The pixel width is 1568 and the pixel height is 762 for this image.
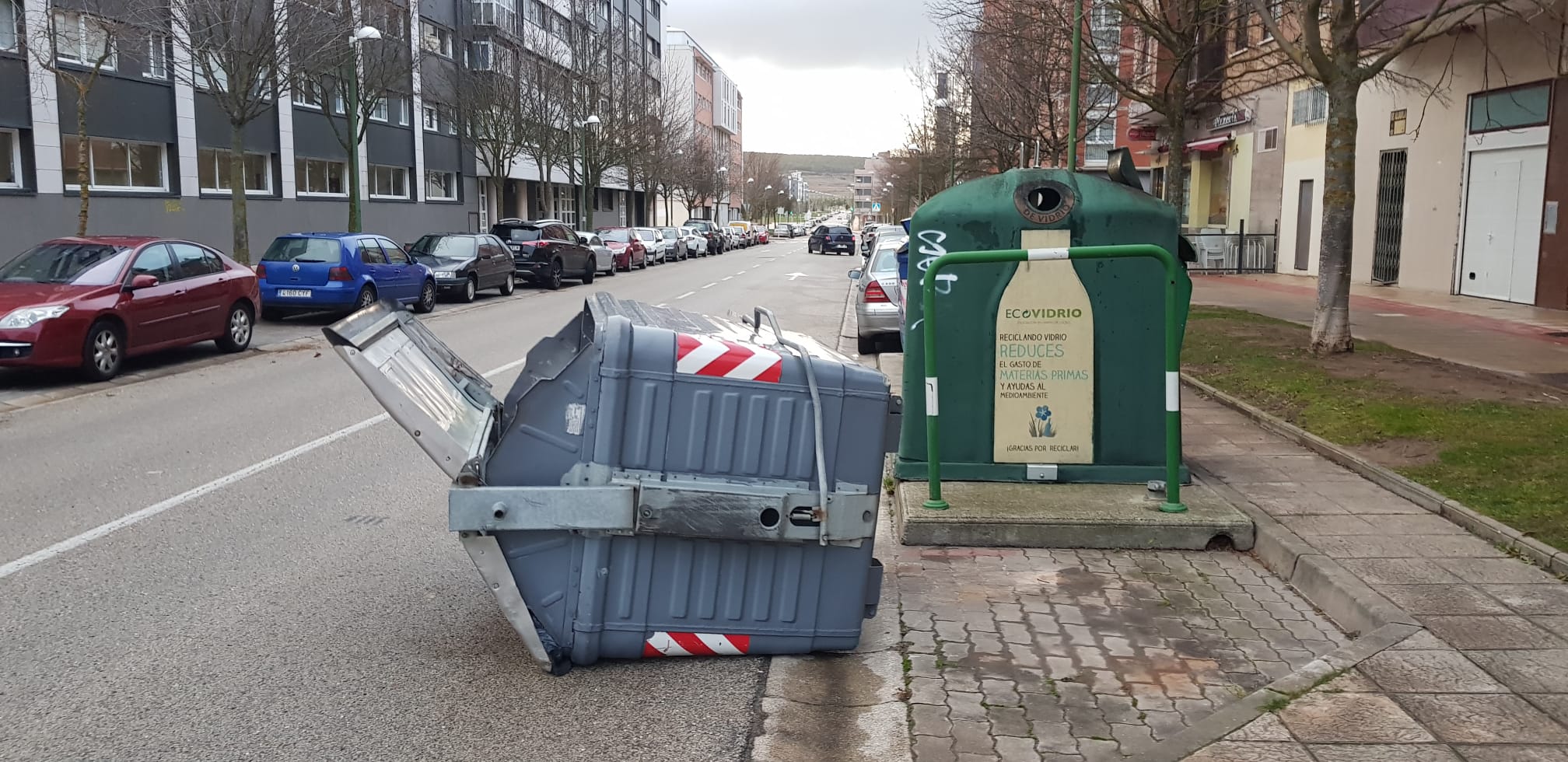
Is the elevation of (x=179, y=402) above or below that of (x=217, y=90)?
below

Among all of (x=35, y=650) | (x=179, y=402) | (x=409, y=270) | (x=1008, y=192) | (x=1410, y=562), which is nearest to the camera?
(x=35, y=650)

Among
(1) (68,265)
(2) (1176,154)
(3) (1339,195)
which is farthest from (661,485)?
(2) (1176,154)

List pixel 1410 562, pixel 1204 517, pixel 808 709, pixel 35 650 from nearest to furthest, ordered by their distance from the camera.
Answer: pixel 808 709, pixel 35 650, pixel 1410 562, pixel 1204 517

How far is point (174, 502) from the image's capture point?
22.7 ft

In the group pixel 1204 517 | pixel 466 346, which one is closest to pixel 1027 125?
pixel 466 346

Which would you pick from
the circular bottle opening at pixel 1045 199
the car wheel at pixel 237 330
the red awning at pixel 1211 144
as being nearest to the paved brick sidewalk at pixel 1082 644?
the circular bottle opening at pixel 1045 199

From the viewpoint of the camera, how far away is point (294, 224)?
3195cm

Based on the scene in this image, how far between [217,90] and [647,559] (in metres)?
20.7

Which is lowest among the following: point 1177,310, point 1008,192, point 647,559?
point 647,559

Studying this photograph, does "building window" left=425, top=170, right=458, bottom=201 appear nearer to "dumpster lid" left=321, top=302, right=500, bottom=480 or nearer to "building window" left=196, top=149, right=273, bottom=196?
"building window" left=196, top=149, right=273, bottom=196

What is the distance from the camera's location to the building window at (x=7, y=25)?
21.5 metres

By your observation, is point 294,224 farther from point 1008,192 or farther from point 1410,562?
point 1410,562

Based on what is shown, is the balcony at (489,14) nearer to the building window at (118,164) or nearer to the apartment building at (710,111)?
the building window at (118,164)

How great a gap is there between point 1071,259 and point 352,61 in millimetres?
23296
